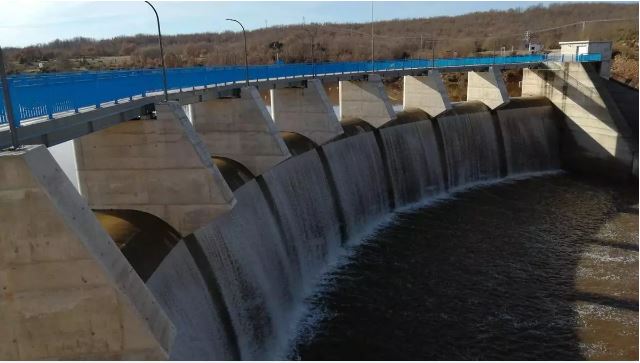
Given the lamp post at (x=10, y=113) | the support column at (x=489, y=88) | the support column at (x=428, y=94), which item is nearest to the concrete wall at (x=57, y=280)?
the lamp post at (x=10, y=113)

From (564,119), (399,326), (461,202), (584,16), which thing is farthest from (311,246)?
(584,16)

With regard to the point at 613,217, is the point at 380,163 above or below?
above

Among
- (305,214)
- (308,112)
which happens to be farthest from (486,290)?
(308,112)

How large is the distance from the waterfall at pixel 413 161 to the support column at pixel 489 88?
6986mm

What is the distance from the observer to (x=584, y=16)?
5295 inches

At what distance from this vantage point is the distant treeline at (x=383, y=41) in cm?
3800

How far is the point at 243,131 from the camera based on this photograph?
20.7 meters

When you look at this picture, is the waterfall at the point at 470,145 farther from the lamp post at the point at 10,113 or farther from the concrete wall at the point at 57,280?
the lamp post at the point at 10,113

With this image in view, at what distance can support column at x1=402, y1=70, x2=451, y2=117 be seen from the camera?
113 ft

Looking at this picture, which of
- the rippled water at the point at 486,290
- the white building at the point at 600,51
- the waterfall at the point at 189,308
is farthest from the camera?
the white building at the point at 600,51

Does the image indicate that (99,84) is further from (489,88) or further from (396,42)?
(396,42)

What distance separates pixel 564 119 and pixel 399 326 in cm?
2916

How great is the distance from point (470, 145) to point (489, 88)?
5096 mm

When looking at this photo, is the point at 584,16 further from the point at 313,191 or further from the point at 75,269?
the point at 75,269
